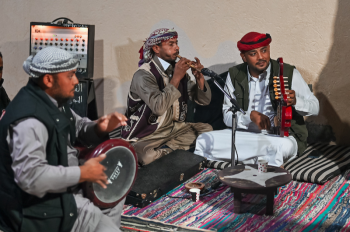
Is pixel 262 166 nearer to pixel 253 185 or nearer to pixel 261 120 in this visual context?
pixel 253 185

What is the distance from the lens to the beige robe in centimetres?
421

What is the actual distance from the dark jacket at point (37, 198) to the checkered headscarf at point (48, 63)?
0.30 ft

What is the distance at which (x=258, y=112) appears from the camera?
4.27 metres

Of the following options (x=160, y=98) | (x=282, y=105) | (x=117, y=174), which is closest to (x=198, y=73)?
(x=160, y=98)

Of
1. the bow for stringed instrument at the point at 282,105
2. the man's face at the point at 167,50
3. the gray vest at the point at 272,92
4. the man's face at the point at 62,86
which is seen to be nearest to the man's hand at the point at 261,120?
the bow for stringed instrument at the point at 282,105

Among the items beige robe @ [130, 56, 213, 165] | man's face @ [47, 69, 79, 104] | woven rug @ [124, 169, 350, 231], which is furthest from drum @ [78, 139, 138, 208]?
beige robe @ [130, 56, 213, 165]

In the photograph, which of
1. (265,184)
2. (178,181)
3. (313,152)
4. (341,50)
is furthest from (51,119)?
(341,50)

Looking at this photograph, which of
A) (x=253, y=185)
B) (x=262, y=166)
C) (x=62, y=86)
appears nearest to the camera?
(x=62, y=86)

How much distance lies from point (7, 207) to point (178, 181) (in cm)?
189

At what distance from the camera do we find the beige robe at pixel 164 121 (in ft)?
13.8

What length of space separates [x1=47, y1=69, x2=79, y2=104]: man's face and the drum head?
416 mm

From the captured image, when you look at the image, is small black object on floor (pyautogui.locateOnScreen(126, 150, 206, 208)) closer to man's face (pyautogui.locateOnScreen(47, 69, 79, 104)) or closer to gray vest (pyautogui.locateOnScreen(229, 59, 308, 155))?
gray vest (pyautogui.locateOnScreen(229, 59, 308, 155))

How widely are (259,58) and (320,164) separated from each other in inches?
49.0

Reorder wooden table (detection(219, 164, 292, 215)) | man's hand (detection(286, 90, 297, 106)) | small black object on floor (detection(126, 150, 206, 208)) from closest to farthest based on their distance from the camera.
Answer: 1. wooden table (detection(219, 164, 292, 215))
2. small black object on floor (detection(126, 150, 206, 208))
3. man's hand (detection(286, 90, 297, 106))
